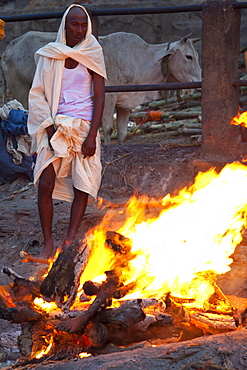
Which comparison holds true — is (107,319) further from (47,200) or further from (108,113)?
(108,113)

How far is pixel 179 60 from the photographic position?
30.0 feet

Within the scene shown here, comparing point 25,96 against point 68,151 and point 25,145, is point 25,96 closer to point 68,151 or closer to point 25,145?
point 25,145

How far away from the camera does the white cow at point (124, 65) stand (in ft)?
29.0

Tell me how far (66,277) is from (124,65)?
240 inches

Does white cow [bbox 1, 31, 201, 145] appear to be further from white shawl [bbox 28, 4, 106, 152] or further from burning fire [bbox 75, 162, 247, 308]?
burning fire [bbox 75, 162, 247, 308]

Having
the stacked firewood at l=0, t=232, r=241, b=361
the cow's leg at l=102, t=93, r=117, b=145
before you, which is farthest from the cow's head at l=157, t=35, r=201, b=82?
the stacked firewood at l=0, t=232, r=241, b=361

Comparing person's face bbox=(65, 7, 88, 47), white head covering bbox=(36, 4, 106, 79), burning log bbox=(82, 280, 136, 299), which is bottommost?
burning log bbox=(82, 280, 136, 299)

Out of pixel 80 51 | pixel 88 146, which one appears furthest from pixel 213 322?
pixel 80 51

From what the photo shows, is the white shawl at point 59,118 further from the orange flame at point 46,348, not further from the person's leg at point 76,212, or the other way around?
the orange flame at point 46,348

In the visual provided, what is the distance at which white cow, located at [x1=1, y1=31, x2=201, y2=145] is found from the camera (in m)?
8.85

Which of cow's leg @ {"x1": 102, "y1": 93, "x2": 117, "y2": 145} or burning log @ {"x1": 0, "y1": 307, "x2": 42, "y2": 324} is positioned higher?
burning log @ {"x1": 0, "y1": 307, "x2": 42, "y2": 324}

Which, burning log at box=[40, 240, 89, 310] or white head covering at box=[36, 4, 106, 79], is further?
white head covering at box=[36, 4, 106, 79]

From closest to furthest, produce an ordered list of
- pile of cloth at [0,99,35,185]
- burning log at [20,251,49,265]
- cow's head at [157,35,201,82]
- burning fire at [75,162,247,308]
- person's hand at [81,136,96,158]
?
1. burning fire at [75,162,247,308]
2. burning log at [20,251,49,265]
3. person's hand at [81,136,96,158]
4. pile of cloth at [0,99,35,185]
5. cow's head at [157,35,201,82]

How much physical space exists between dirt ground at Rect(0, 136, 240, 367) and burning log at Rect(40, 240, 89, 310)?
1.10 meters
